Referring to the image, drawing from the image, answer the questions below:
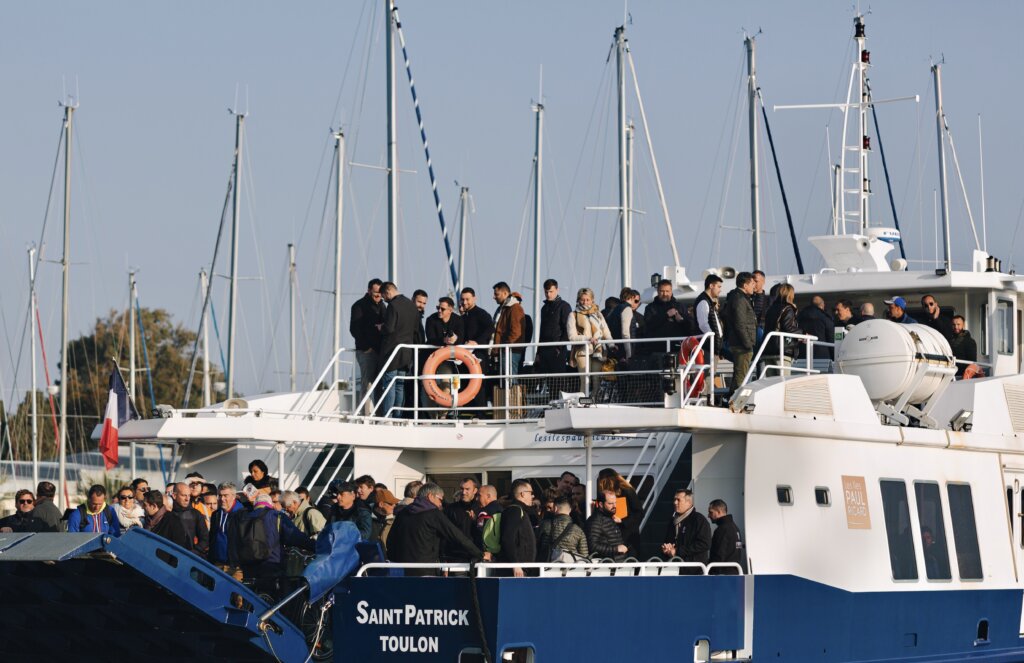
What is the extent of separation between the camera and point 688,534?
551 inches

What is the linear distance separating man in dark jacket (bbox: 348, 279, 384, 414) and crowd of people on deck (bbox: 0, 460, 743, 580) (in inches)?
138

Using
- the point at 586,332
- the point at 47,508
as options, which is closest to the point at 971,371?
the point at 586,332

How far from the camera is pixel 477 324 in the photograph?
18562 millimetres

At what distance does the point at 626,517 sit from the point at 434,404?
4.41 m

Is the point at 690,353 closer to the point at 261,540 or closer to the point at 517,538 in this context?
the point at 517,538

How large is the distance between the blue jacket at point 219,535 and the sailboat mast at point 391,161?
32.1 ft

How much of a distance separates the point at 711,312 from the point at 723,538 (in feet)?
9.86

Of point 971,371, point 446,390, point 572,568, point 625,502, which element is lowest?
point 572,568

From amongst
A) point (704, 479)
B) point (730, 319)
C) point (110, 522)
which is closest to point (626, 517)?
point (704, 479)

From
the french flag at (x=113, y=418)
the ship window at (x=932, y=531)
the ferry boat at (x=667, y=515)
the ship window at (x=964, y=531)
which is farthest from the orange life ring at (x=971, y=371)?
the french flag at (x=113, y=418)

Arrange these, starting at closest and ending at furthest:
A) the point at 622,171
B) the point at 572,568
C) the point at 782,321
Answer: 1. the point at 572,568
2. the point at 782,321
3. the point at 622,171

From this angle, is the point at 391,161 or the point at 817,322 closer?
the point at 817,322

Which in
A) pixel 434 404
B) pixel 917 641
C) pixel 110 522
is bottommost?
pixel 917 641

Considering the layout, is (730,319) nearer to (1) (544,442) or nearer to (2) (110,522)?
(1) (544,442)
